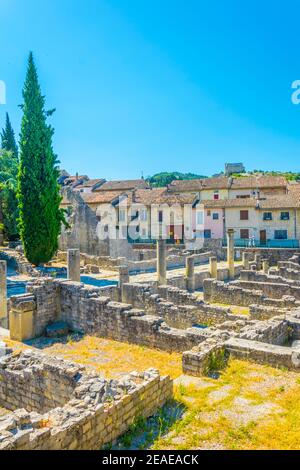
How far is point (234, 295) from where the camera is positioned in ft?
62.7

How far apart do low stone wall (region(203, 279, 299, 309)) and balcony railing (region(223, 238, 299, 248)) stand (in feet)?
72.5

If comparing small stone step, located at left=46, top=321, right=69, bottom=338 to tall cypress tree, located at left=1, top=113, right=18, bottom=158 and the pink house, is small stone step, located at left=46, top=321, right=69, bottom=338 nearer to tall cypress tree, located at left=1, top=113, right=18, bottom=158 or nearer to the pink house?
the pink house

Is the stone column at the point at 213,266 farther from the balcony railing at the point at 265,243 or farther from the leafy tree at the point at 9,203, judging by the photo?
the leafy tree at the point at 9,203

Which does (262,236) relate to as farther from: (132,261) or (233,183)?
(132,261)

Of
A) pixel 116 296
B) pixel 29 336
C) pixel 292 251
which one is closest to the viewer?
pixel 29 336

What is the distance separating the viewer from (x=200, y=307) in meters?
15.8

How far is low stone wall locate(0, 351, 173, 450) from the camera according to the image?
459 centimetres

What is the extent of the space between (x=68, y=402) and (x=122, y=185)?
58.1 m

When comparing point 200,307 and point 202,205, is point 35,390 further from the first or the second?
point 202,205

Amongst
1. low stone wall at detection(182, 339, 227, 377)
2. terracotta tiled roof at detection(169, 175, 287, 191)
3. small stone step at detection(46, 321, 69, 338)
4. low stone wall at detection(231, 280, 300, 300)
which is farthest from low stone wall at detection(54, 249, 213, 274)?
terracotta tiled roof at detection(169, 175, 287, 191)

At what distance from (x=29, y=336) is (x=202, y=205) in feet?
127

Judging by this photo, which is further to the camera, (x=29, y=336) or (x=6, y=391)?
(x=29, y=336)
